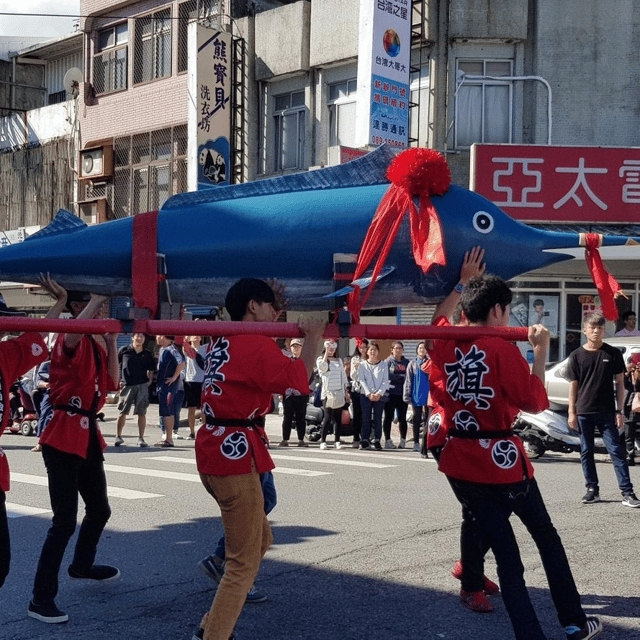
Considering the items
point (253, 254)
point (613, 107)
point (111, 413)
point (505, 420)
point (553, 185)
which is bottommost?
point (111, 413)

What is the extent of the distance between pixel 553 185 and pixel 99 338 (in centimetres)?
1298

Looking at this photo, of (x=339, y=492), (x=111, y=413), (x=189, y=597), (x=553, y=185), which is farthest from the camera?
(x=111, y=413)

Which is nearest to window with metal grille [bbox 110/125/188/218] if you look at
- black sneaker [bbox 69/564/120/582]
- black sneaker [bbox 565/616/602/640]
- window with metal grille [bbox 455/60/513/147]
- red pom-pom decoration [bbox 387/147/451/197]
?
window with metal grille [bbox 455/60/513/147]

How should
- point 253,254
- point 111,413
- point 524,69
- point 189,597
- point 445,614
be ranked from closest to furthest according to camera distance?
point 253,254
point 445,614
point 189,597
point 524,69
point 111,413

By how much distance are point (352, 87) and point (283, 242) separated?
16175mm

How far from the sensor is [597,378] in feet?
30.4

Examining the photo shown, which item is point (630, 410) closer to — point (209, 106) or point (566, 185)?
point (566, 185)

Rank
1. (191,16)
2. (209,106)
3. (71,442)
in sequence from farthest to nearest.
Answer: (191,16) < (209,106) < (71,442)

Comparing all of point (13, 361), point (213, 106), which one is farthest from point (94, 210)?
point (13, 361)

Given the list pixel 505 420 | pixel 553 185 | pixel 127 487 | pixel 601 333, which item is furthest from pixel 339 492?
pixel 553 185

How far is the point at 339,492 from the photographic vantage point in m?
10.1

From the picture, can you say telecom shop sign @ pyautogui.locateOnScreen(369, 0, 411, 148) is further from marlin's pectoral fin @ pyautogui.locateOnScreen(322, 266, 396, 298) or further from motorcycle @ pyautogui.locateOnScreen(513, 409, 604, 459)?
marlin's pectoral fin @ pyautogui.locateOnScreen(322, 266, 396, 298)

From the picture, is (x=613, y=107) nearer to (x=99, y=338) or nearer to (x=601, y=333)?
(x=601, y=333)

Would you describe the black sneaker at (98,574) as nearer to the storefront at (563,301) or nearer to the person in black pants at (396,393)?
the person in black pants at (396,393)
